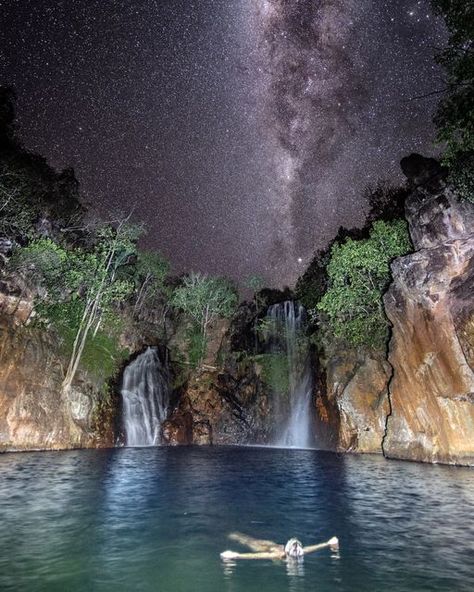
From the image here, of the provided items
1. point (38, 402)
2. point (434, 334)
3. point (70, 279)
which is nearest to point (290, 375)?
point (434, 334)

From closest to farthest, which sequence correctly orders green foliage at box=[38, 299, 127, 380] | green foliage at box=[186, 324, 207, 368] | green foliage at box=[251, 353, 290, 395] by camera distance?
green foliage at box=[38, 299, 127, 380] → green foliage at box=[251, 353, 290, 395] → green foliage at box=[186, 324, 207, 368]

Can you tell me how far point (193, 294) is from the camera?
5853 cm

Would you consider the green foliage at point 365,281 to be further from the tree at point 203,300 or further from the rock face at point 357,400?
the tree at point 203,300

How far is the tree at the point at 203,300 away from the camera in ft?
191

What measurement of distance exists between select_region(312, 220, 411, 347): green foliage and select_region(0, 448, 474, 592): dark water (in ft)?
43.7

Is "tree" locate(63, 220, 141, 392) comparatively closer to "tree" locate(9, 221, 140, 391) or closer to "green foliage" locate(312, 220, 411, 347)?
"tree" locate(9, 221, 140, 391)

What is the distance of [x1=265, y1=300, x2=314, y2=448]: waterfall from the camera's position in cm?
4553

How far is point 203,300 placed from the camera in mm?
59281

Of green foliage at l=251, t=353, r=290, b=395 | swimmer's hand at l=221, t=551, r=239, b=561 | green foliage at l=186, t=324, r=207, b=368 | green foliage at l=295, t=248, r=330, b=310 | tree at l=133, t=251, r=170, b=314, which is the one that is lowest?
swimmer's hand at l=221, t=551, r=239, b=561

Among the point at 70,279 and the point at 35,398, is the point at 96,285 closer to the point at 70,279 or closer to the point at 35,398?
the point at 70,279

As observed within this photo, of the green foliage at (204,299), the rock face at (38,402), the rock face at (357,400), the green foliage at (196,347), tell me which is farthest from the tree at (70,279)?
the rock face at (357,400)

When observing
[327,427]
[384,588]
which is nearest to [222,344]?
[327,427]

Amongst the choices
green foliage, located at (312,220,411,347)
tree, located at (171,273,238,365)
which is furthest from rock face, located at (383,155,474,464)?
tree, located at (171,273,238,365)

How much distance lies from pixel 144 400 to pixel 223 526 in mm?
33867
